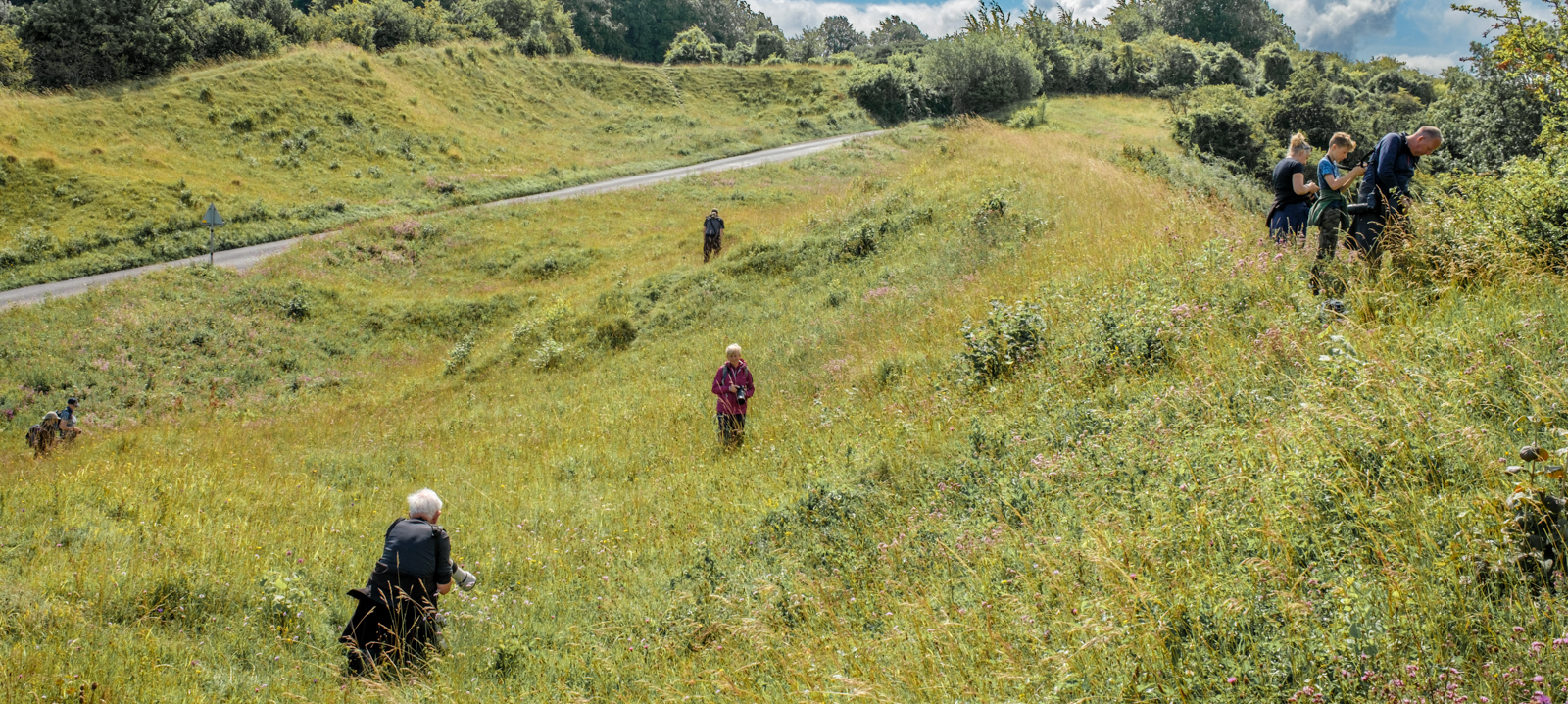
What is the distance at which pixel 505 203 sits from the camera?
103 ft

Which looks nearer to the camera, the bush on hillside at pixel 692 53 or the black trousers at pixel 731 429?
the black trousers at pixel 731 429

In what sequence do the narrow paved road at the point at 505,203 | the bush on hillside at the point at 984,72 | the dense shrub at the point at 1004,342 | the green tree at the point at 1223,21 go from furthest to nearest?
the green tree at the point at 1223,21
the bush on hillside at the point at 984,72
the narrow paved road at the point at 505,203
the dense shrub at the point at 1004,342

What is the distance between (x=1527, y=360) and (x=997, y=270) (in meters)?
8.43

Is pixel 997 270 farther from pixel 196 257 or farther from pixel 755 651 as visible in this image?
pixel 196 257

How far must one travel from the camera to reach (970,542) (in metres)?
4.95

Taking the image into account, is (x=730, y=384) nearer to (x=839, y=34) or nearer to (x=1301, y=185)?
(x=1301, y=185)

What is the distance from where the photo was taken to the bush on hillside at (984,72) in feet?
159

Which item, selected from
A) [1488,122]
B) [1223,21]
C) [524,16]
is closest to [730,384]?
[1488,122]

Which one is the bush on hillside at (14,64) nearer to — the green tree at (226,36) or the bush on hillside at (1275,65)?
the green tree at (226,36)

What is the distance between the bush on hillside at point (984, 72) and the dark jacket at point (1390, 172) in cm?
4421

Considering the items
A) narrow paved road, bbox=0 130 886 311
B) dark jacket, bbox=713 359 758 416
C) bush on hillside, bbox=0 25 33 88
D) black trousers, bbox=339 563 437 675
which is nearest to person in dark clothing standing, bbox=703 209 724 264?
dark jacket, bbox=713 359 758 416

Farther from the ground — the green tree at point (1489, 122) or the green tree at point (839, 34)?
the green tree at point (839, 34)

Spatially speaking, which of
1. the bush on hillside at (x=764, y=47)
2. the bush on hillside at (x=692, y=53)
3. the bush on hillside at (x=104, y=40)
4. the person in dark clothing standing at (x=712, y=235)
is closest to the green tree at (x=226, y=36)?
the bush on hillside at (x=104, y=40)

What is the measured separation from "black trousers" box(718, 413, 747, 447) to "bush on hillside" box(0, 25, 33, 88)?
47.4 meters
